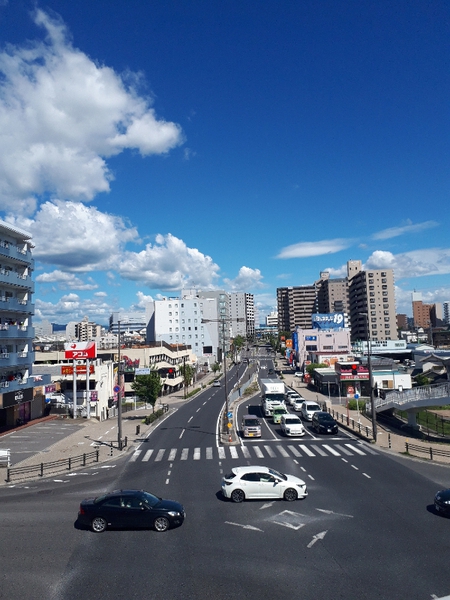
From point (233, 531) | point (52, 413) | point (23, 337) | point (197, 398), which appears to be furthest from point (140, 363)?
point (233, 531)

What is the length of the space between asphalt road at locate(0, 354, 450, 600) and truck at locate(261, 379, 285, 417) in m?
23.7

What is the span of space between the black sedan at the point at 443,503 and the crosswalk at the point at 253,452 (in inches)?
465

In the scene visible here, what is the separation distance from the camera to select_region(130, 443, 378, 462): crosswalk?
29688 millimetres

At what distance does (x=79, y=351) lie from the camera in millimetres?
52188

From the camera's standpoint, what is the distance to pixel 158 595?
1162 cm

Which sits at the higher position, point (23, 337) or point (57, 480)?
point (23, 337)

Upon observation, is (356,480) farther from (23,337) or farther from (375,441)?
(23,337)

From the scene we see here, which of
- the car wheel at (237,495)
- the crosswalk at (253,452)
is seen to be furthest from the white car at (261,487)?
the crosswalk at (253,452)

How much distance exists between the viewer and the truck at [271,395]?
4962 centimetres

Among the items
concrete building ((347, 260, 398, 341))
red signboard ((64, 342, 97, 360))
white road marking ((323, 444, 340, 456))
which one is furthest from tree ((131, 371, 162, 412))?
concrete building ((347, 260, 398, 341))

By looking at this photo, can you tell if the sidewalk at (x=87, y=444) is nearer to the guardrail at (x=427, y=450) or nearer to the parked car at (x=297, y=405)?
the parked car at (x=297, y=405)

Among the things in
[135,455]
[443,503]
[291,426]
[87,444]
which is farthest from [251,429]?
[443,503]

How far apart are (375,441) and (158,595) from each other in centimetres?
2591

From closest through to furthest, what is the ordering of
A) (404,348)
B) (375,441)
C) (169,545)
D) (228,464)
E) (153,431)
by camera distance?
(169,545), (228,464), (375,441), (153,431), (404,348)
